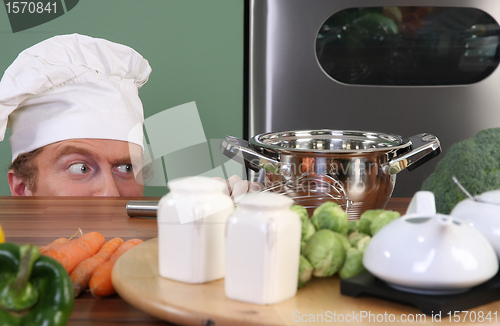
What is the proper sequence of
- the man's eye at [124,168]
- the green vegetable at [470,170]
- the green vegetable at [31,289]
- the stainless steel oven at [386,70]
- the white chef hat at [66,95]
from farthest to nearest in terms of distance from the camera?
the stainless steel oven at [386,70] → the man's eye at [124,168] → the white chef hat at [66,95] → the green vegetable at [470,170] → the green vegetable at [31,289]

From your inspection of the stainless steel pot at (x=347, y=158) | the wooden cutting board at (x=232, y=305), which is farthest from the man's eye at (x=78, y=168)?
the wooden cutting board at (x=232, y=305)

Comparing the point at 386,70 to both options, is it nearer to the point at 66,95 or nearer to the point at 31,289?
the point at 66,95

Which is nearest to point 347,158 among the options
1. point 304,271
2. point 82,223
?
point 304,271

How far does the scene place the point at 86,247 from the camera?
0.54 metres

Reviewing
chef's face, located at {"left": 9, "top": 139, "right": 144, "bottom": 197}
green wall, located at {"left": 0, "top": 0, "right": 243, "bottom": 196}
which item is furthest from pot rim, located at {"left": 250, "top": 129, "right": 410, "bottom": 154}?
green wall, located at {"left": 0, "top": 0, "right": 243, "bottom": 196}

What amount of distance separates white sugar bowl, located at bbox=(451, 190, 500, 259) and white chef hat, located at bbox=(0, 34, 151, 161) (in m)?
0.91

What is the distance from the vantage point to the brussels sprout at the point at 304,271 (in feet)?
1.30

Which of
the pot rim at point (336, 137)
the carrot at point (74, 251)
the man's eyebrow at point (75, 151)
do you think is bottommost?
the man's eyebrow at point (75, 151)

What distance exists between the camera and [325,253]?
40 centimetres

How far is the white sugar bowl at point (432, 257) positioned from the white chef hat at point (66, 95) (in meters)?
0.94

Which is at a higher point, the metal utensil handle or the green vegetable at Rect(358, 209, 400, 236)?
the green vegetable at Rect(358, 209, 400, 236)

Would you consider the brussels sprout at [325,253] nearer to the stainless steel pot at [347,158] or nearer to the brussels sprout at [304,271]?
the brussels sprout at [304,271]

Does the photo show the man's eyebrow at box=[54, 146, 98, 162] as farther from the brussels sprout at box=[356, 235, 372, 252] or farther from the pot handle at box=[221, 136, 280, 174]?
the brussels sprout at box=[356, 235, 372, 252]

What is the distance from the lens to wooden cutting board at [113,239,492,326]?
1.13 ft
